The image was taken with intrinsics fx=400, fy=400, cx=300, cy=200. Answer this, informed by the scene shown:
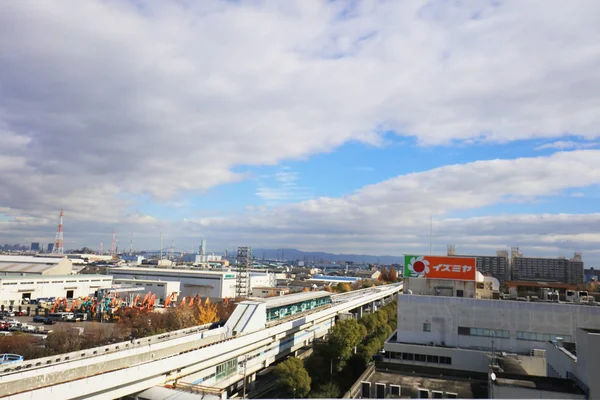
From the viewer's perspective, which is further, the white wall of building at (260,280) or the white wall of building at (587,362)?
the white wall of building at (260,280)

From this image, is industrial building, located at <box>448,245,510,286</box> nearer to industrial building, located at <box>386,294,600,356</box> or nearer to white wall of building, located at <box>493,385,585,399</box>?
industrial building, located at <box>386,294,600,356</box>

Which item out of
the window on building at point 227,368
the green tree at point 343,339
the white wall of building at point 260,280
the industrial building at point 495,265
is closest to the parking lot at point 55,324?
the window on building at point 227,368

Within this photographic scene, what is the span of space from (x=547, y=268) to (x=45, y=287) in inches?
4410

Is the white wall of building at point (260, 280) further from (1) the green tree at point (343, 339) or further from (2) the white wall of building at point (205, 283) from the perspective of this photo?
(1) the green tree at point (343, 339)

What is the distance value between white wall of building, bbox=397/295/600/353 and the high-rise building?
282ft

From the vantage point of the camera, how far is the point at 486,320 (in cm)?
2398

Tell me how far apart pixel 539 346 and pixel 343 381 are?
11.7 meters

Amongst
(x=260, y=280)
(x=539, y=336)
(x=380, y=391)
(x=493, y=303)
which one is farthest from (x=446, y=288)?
(x=260, y=280)

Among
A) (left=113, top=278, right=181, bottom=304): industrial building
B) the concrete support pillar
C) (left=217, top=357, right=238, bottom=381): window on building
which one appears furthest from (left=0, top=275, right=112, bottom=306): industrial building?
(left=217, top=357, right=238, bottom=381): window on building

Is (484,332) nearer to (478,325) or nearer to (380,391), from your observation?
(478,325)

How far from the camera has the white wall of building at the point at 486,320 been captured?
2284 cm

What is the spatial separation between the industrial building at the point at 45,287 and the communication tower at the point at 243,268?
18.0 meters

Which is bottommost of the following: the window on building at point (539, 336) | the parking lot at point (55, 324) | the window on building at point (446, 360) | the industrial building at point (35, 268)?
the parking lot at point (55, 324)

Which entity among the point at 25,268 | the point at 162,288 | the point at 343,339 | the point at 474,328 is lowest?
the point at 162,288
